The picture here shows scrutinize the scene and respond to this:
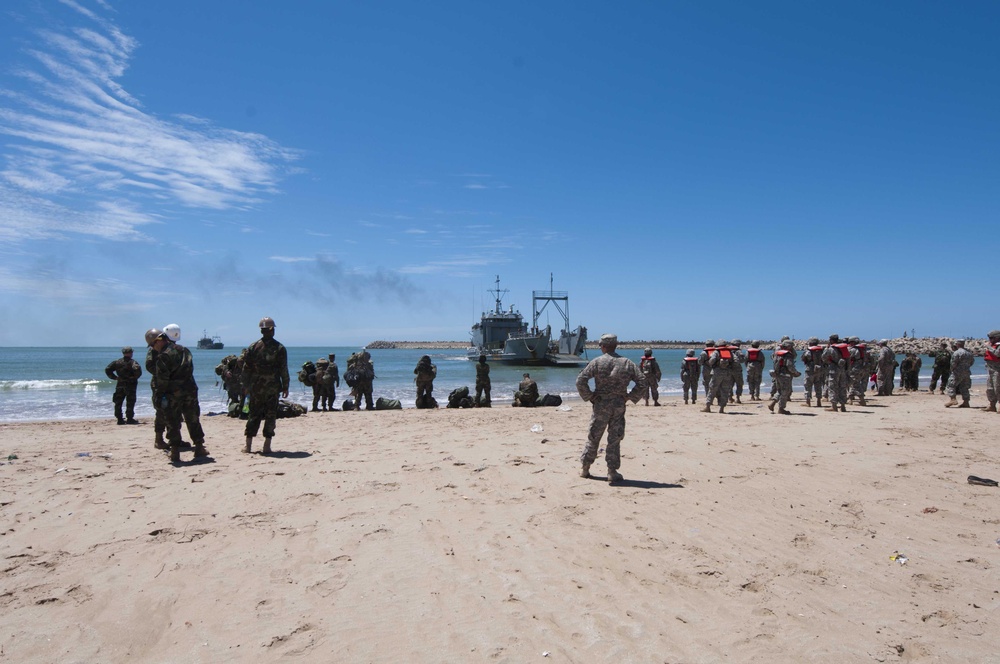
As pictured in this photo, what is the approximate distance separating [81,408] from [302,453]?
16.6m

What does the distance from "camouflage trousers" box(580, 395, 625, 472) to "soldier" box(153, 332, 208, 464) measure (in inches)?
204

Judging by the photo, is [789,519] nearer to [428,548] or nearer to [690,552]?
[690,552]

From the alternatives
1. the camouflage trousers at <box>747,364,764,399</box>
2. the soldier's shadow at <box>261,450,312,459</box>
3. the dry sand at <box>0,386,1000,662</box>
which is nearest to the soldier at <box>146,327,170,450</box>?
the dry sand at <box>0,386,1000,662</box>

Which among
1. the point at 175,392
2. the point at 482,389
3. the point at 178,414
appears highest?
the point at 175,392

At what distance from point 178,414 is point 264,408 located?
1079mm

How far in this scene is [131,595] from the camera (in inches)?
153

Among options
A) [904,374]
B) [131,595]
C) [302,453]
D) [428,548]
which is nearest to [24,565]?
[131,595]

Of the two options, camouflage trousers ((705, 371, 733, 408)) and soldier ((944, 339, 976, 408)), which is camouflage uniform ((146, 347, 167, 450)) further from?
soldier ((944, 339, 976, 408))

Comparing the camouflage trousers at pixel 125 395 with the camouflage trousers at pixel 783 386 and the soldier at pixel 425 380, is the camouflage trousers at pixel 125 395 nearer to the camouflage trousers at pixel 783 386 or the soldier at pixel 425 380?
the soldier at pixel 425 380

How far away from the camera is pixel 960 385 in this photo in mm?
14172

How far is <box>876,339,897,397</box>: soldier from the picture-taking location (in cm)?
1891

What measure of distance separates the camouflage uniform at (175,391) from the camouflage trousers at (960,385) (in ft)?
53.2

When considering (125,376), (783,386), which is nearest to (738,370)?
(783,386)

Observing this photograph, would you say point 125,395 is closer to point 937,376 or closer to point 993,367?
point 993,367
